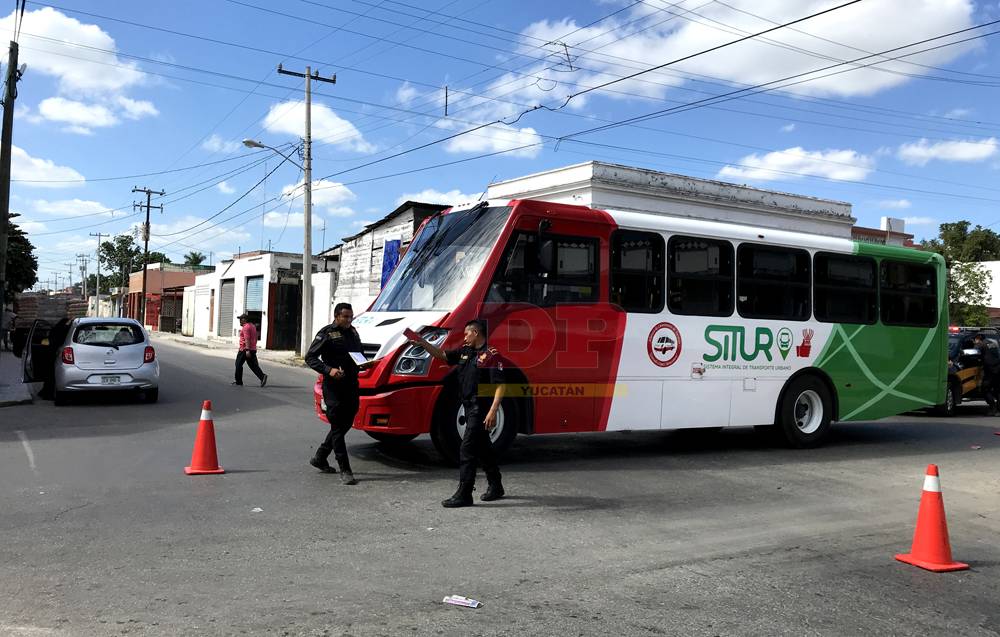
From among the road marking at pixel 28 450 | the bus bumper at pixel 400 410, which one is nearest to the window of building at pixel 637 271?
the bus bumper at pixel 400 410

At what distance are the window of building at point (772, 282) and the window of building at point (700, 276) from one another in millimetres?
220

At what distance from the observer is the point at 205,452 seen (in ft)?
27.1

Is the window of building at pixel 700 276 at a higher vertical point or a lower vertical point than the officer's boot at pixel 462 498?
higher

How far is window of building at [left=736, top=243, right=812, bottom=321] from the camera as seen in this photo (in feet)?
34.8

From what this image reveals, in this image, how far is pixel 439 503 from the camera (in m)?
7.14

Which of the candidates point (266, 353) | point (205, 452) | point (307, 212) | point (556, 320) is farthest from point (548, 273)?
point (266, 353)

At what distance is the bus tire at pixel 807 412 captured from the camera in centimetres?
1108

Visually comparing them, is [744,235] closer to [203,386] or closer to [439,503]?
[439,503]

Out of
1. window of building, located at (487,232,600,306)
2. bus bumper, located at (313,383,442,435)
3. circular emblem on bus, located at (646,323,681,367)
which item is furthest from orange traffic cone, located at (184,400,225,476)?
circular emblem on bus, located at (646,323,681,367)

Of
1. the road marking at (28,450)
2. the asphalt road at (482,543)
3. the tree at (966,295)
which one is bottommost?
the road marking at (28,450)

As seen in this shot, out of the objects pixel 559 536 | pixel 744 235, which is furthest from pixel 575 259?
pixel 559 536

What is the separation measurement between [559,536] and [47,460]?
6120 millimetres

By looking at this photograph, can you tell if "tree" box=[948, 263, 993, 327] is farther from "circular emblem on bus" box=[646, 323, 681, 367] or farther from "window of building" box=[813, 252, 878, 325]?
"circular emblem on bus" box=[646, 323, 681, 367]

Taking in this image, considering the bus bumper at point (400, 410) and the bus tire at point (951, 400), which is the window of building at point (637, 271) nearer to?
the bus bumper at point (400, 410)
